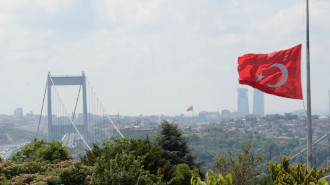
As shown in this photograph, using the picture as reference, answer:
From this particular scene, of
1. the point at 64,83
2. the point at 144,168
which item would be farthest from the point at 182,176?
the point at 64,83

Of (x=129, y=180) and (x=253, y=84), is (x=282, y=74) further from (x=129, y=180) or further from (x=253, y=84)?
(x=129, y=180)

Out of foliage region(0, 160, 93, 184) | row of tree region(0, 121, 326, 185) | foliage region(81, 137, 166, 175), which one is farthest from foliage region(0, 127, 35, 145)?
foliage region(0, 160, 93, 184)

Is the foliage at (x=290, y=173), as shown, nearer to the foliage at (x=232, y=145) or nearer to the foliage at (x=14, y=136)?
the foliage at (x=232, y=145)

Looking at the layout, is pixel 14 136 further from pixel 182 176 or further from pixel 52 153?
pixel 182 176

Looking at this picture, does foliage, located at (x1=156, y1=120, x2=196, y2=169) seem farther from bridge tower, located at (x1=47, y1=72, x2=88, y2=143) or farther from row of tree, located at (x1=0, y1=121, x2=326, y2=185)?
bridge tower, located at (x1=47, y1=72, x2=88, y2=143)

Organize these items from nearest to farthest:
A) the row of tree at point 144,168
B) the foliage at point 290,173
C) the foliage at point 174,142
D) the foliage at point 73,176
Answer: the foliage at point 290,173 → the row of tree at point 144,168 → the foliage at point 73,176 → the foliage at point 174,142

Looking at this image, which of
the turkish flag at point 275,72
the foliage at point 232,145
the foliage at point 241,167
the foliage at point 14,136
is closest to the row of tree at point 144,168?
the foliage at point 241,167
